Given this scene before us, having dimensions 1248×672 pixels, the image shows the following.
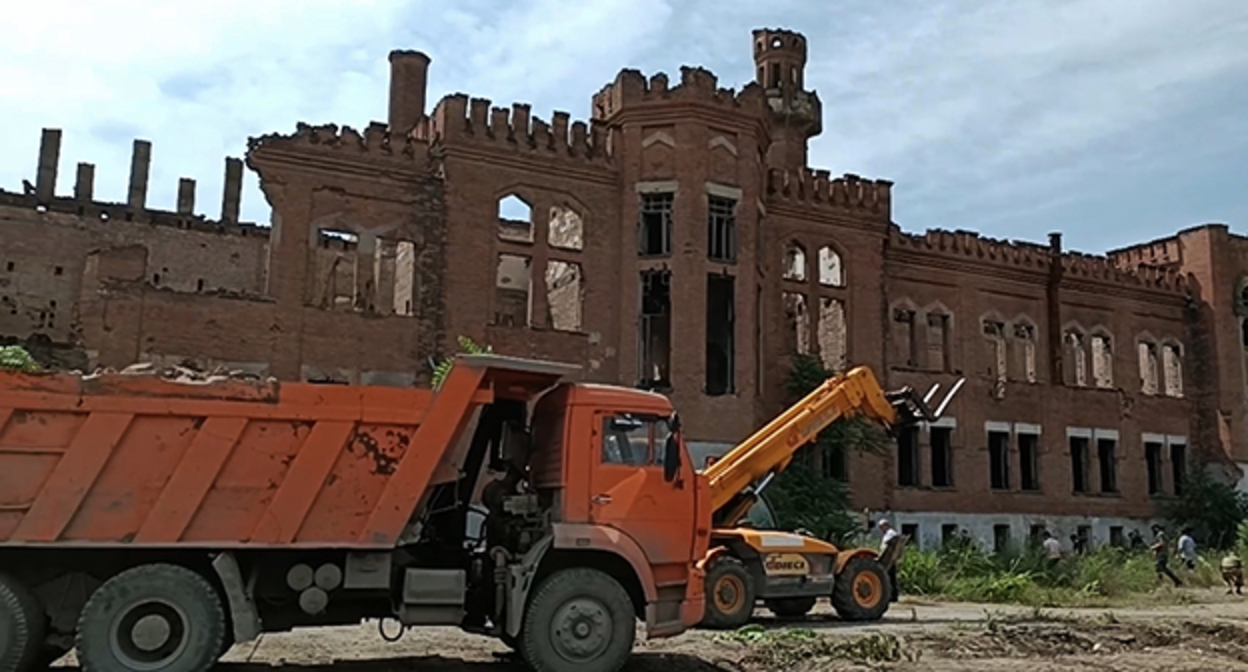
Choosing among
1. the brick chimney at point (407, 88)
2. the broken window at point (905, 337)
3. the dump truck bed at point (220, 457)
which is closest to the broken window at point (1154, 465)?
the broken window at point (905, 337)

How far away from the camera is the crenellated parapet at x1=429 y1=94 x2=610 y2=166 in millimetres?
26172

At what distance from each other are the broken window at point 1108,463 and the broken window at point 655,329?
16357 millimetres

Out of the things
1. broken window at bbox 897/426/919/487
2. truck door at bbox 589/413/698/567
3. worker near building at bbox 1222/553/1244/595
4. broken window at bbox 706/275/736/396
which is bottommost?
worker near building at bbox 1222/553/1244/595

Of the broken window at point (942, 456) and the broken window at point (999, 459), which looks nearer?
the broken window at point (942, 456)

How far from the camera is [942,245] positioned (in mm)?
33562

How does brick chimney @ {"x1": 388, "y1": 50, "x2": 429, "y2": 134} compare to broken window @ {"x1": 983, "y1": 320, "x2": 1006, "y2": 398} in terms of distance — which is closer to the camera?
brick chimney @ {"x1": 388, "y1": 50, "x2": 429, "y2": 134}

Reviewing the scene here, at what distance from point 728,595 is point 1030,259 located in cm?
2358

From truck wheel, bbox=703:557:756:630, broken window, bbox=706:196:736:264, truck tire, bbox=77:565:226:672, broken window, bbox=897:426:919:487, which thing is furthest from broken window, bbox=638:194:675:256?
truck tire, bbox=77:565:226:672

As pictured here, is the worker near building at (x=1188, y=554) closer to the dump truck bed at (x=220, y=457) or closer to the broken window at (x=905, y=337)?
the broken window at (x=905, y=337)

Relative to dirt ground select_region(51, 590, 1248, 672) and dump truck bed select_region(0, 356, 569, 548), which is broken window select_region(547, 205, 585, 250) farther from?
dump truck bed select_region(0, 356, 569, 548)

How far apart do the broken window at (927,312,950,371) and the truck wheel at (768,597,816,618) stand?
56.7 feet

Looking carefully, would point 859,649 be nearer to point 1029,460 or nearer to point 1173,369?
point 1029,460

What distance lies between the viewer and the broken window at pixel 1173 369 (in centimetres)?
3762

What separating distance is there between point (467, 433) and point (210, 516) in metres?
2.32
